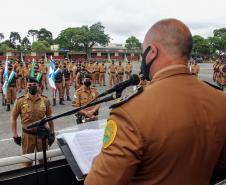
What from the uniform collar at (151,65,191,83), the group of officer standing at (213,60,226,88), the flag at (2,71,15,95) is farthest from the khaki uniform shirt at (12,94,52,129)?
the group of officer standing at (213,60,226,88)

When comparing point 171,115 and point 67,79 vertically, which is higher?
point 171,115

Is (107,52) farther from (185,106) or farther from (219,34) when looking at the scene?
(185,106)

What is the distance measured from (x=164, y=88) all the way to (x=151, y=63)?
0.16m

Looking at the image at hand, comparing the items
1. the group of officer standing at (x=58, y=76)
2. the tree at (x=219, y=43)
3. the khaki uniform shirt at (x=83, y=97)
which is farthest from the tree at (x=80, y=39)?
the khaki uniform shirt at (x=83, y=97)

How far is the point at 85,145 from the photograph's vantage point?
79.8 inches

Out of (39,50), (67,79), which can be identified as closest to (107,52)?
(39,50)

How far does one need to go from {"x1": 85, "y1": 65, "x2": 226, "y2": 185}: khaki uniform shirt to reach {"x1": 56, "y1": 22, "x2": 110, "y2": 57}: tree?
97.2 m

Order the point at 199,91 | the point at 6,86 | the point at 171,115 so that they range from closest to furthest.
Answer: the point at 171,115 < the point at 199,91 < the point at 6,86

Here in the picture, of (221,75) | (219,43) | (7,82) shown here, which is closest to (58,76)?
(7,82)

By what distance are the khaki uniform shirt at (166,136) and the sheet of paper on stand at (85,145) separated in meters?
0.47

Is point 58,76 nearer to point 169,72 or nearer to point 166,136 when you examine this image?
point 169,72

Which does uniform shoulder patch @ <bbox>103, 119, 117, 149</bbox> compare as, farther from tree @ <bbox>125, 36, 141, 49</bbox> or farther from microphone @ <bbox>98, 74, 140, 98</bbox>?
tree @ <bbox>125, 36, 141, 49</bbox>

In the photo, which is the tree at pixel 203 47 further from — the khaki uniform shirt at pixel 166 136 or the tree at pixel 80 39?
the khaki uniform shirt at pixel 166 136

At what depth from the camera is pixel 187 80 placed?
1518 mm
